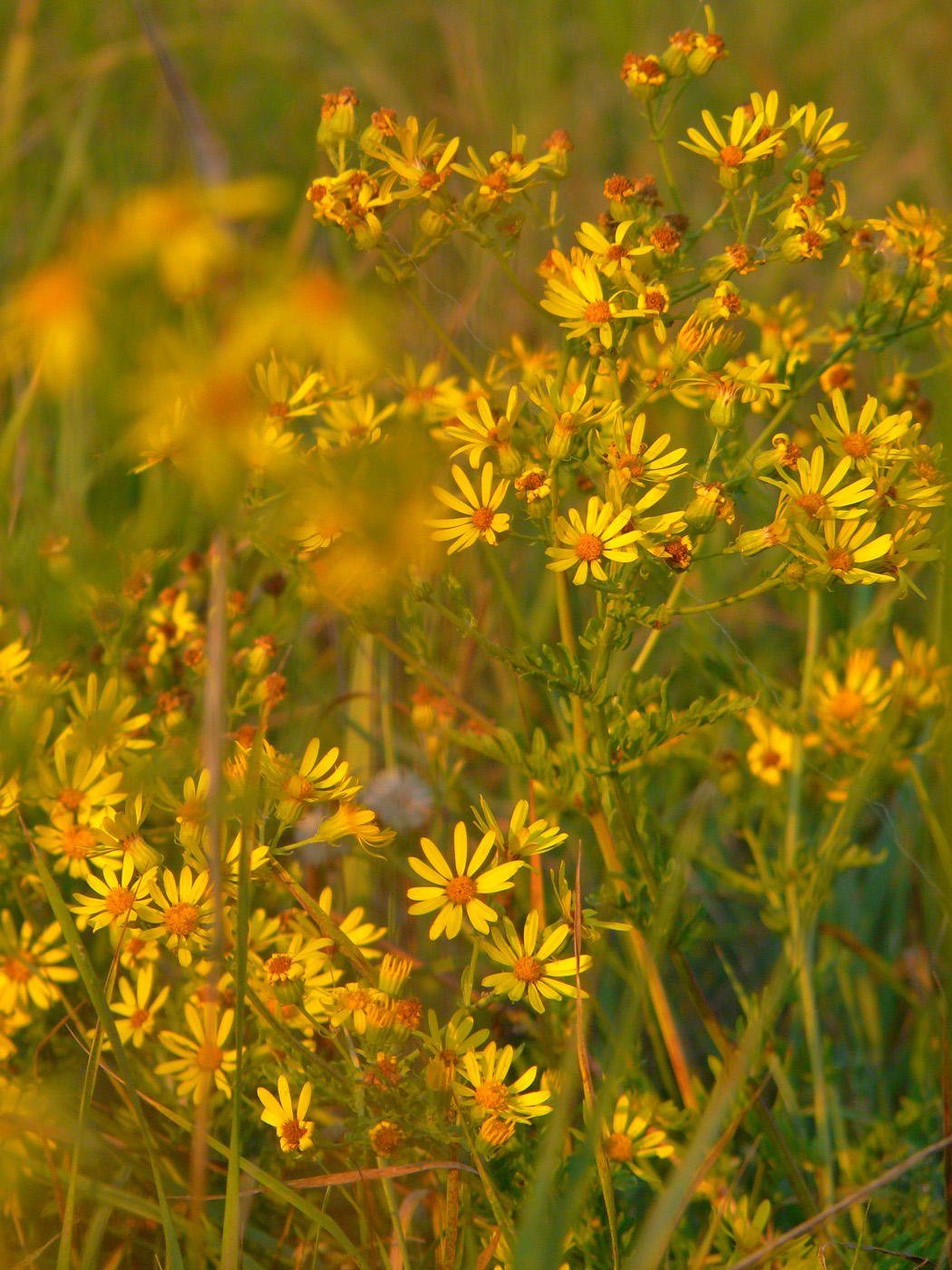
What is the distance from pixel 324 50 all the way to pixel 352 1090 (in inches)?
169

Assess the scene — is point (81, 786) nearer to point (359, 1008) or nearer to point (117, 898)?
point (117, 898)

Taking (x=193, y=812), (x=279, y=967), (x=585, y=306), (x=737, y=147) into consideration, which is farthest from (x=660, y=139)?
(x=279, y=967)

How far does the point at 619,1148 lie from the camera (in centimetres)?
133

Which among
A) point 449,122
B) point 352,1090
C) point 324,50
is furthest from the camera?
point 324,50

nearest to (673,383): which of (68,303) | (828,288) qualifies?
(68,303)

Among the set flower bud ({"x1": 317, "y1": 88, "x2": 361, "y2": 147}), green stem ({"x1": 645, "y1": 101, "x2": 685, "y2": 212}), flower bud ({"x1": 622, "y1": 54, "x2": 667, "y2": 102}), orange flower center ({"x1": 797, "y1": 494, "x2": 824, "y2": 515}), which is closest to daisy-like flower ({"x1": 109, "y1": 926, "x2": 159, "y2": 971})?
orange flower center ({"x1": 797, "y1": 494, "x2": 824, "y2": 515})

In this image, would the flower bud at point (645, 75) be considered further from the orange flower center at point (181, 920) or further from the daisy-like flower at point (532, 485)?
the orange flower center at point (181, 920)

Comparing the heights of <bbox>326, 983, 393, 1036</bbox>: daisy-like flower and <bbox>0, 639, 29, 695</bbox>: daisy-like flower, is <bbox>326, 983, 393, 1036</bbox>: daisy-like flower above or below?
below

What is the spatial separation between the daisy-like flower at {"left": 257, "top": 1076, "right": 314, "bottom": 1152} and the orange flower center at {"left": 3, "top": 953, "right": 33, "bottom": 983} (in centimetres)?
44

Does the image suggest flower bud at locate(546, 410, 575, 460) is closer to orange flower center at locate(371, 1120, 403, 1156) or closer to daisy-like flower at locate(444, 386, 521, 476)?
daisy-like flower at locate(444, 386, 521, 476)

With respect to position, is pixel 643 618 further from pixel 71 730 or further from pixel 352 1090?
pixel 71 730

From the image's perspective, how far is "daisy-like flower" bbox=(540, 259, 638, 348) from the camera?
1.26 m

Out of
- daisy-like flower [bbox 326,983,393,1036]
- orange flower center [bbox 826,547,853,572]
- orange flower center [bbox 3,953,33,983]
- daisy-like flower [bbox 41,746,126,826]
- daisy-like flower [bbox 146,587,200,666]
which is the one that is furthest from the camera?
daisy-like flower [bbox 146,587,200,666]

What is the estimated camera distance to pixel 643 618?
1.25 meters
